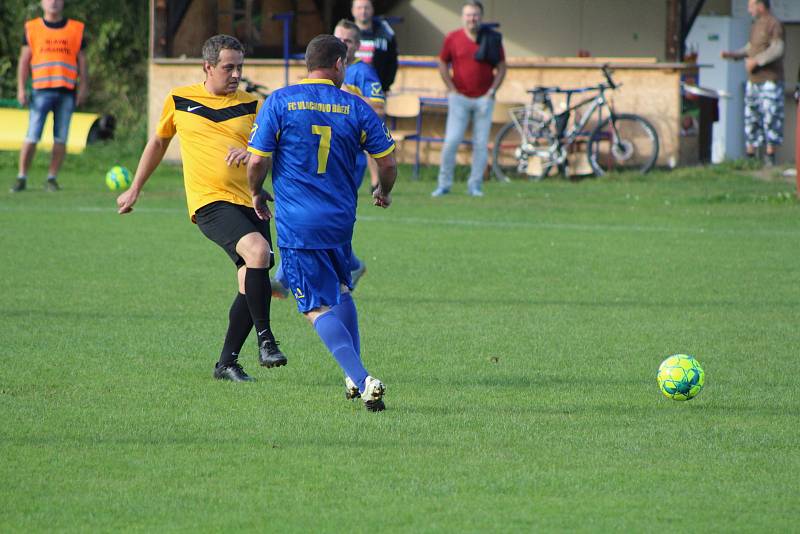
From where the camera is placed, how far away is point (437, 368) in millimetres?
7637

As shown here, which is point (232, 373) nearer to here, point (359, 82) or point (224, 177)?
point (224, 177)

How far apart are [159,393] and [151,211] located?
365 inches

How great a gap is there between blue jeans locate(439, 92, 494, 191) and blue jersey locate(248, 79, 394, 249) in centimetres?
1099

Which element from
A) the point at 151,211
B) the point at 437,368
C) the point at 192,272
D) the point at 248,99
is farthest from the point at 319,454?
the point at 151,211

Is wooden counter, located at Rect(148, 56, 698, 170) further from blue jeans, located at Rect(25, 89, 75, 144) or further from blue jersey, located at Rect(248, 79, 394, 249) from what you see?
blue jersey, located at Rect(248, 79, 394, 249)

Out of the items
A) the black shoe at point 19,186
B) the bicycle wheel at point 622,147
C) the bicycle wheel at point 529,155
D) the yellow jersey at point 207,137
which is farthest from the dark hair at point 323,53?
the bicycle wheel at point 622,147

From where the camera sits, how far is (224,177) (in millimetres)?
7457

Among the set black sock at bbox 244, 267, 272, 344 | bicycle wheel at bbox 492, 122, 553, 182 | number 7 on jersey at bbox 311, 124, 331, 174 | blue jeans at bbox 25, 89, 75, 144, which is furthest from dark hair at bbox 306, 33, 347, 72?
bicycle wheel at bbox 492, 122, 553, 182

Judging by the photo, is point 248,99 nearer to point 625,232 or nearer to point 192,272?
point 192,272

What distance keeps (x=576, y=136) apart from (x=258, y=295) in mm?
13597

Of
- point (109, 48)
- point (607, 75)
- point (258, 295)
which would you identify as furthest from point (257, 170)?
point (109, 48)

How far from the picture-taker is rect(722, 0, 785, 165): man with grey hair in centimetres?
2006

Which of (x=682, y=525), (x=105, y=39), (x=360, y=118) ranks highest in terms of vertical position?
(x=105, y=39)

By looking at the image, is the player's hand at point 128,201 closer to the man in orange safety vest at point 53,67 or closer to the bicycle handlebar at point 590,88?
the man in orange safety vest at point 53,67
